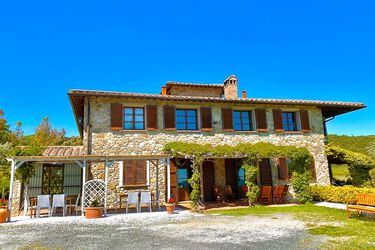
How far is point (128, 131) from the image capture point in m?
12.5

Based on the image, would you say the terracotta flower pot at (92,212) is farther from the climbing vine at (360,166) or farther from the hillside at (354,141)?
the hillside at (354,141)

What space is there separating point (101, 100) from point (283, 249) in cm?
1007

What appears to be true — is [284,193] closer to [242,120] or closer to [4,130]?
[242,120]

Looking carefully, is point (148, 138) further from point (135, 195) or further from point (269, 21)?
point (269, 21)

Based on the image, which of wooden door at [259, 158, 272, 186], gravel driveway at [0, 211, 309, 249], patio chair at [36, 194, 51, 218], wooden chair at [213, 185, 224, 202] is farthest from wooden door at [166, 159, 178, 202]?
patio chair at [36, 194, 51, 218]

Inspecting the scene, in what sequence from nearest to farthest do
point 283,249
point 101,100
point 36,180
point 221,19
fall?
point 283,249 < point 221,19 < point 101,100 < point 36,180

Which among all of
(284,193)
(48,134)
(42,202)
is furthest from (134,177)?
(48,134)

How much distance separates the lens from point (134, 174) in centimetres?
1222

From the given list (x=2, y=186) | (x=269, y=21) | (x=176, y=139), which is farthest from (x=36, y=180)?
(x=269, y=21)

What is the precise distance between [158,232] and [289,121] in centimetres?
1080

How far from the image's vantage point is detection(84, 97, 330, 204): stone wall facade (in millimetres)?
12086

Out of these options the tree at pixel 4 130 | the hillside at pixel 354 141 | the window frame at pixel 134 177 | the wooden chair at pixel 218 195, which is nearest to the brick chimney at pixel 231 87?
the wooden chair at pixel 218 195

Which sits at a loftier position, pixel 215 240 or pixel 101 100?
pixel 101 100

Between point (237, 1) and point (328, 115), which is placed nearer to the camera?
point (237, 1)
